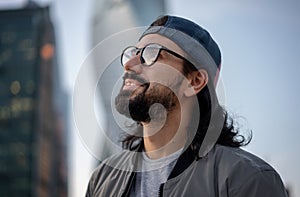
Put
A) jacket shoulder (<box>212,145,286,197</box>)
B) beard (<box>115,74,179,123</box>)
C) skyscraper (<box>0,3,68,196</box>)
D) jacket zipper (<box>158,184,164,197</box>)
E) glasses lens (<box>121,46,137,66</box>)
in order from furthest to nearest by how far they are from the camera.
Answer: skyscraper (<box>0,3,68,196</box>) → glasses lens (<box>121,46,137,66</box>) → beard (<box>115,74,179,123</box>) → jacket zipper (<box>158,184,164,197</box>) → jacket shoulder (<box>212,145,286,197</box>)

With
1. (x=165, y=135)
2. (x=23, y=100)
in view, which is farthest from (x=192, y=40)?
(x=23, y=100)

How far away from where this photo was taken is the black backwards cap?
6.50 ft

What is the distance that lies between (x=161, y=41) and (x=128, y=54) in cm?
16

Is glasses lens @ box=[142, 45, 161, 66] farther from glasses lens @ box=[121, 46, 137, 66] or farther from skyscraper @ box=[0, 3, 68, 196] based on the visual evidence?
skyscraper @ box=[0, 3, 68, 196]

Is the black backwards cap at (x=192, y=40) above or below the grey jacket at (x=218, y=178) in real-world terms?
above

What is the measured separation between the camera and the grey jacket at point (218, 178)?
1.64 meters

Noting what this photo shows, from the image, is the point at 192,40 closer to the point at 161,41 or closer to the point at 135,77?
the point at 161,41

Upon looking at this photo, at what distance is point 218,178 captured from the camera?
5.57 ft

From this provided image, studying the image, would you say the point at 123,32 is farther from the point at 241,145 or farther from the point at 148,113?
the point at 241,145

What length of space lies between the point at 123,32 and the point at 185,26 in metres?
0.27

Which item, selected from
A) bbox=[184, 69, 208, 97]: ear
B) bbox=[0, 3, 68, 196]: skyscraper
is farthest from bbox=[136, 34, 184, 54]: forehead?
bbox=[0, 3, 68, 196]: skyscraper

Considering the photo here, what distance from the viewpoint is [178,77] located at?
2.00 meters

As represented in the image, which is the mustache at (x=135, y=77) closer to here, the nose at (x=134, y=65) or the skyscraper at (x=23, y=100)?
the nose at (x=134, y=65)

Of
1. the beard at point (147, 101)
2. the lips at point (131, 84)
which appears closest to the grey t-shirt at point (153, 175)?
the beard at point (147, 101)
